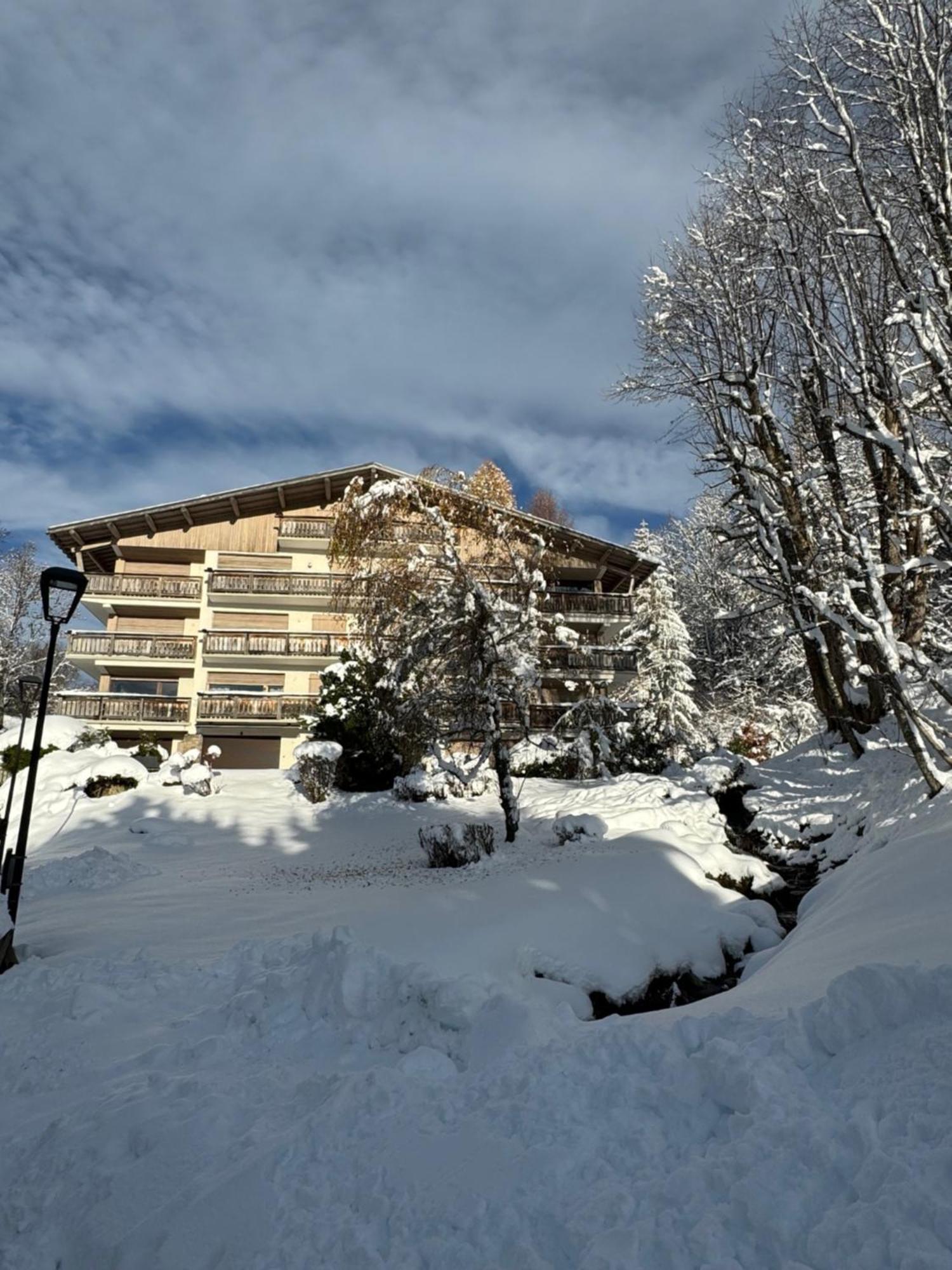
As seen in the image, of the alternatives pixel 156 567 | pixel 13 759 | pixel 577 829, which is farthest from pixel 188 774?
pixel 156 567

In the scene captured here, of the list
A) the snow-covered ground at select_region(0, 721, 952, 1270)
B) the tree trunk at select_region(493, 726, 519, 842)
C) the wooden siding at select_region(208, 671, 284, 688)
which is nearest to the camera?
the snow-covered ground at select_region(0, 721, 952, 1270)

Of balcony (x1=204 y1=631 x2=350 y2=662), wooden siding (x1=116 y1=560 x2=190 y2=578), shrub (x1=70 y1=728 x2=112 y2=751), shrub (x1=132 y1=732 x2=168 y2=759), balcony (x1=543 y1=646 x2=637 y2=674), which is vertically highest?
wooden siding (x1=116 y1=560 x2=190 y2=578)

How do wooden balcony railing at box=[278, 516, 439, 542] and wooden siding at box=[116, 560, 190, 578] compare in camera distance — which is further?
wooden balcony railing at box=[278, 516, 439, 542]

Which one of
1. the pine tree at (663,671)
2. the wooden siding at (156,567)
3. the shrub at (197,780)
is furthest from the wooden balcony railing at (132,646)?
the pine tree at (663,671)

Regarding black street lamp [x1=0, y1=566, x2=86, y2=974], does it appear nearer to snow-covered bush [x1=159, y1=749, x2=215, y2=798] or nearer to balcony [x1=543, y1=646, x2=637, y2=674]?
snow-covered bush [x1=159, y1=749, x2=215, y2=798]

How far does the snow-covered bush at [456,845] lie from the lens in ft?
41.8

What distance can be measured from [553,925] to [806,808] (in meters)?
8.01

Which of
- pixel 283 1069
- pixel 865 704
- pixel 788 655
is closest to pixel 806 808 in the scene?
pixel 865 704

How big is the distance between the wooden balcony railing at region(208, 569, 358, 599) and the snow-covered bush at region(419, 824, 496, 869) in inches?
777

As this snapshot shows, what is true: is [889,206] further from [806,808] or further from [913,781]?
[806,808]

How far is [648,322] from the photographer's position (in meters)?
12.9

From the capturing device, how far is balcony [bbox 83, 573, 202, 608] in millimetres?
30719

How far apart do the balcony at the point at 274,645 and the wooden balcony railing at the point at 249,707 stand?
2011 millimetres

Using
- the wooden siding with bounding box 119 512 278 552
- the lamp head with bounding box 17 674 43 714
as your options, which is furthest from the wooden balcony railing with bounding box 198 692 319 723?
the wooden siding with bounding box 119 512 278 552
